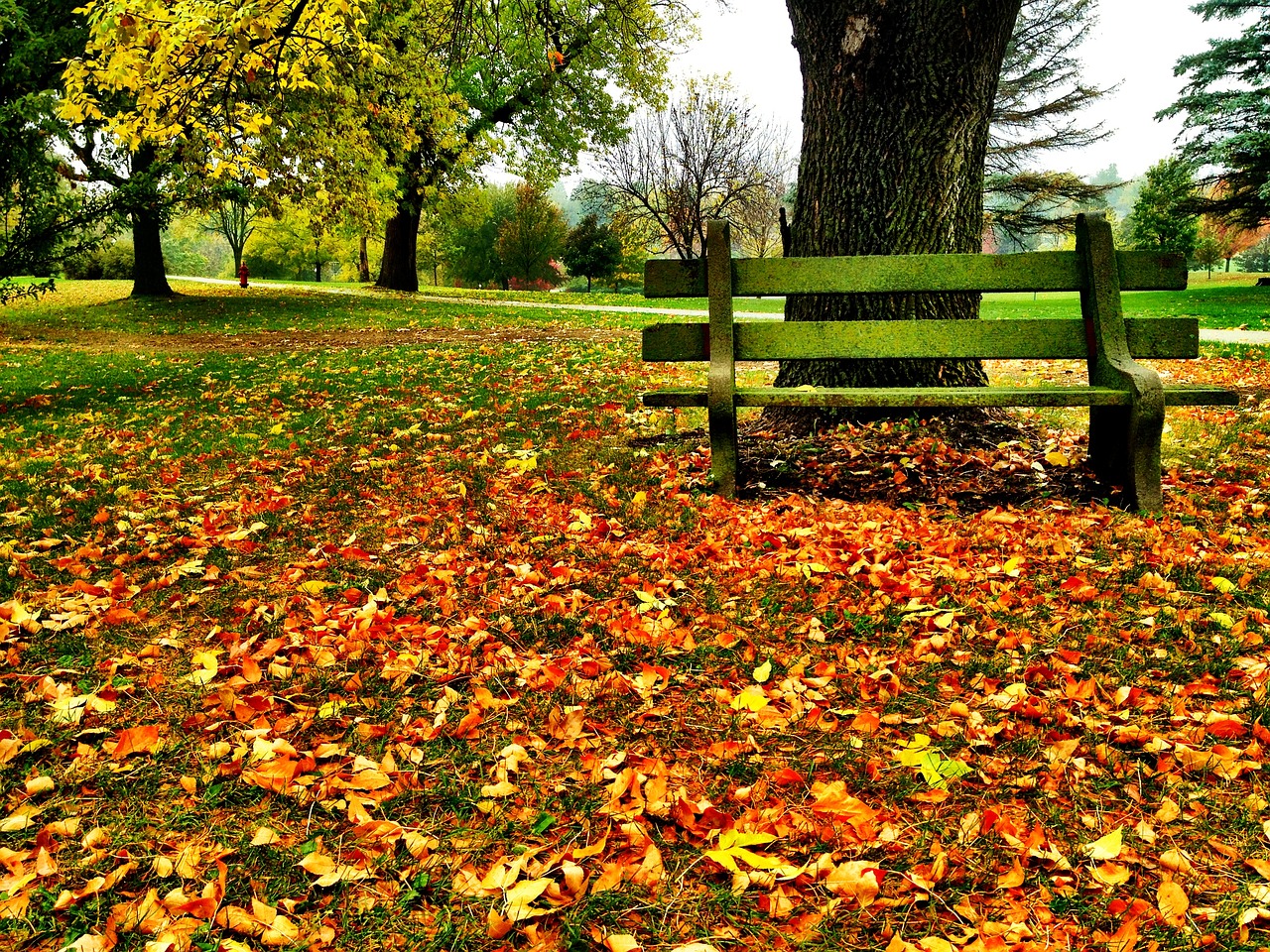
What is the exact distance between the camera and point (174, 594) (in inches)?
128

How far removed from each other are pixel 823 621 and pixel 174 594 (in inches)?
104

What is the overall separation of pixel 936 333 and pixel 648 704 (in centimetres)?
250

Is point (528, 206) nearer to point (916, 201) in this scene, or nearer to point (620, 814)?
point (916, 201)

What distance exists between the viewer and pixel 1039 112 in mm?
25797

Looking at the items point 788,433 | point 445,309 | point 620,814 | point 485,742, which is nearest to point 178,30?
point 788,433

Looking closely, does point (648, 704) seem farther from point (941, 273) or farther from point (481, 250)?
point (481, 250)

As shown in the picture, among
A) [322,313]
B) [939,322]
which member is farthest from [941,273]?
[322,313]

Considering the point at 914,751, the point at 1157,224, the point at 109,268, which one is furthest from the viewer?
the point at 109,268

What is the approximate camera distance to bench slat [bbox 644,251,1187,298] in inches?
154

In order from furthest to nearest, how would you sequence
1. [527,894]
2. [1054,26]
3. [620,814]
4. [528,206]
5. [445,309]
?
[528,206] → [1054,26] → [445,309] → [620,814] → [527,894]

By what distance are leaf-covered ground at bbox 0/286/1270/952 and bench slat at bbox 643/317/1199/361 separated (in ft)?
2.29

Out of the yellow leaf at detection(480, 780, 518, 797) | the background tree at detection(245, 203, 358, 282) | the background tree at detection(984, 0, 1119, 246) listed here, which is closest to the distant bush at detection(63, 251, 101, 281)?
the background tree at detection(245, 203, 358, 282)

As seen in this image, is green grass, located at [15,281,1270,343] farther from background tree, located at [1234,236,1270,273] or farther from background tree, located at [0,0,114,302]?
background tree, located at [1234,236,1270,273]

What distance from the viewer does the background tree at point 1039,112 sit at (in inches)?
970
